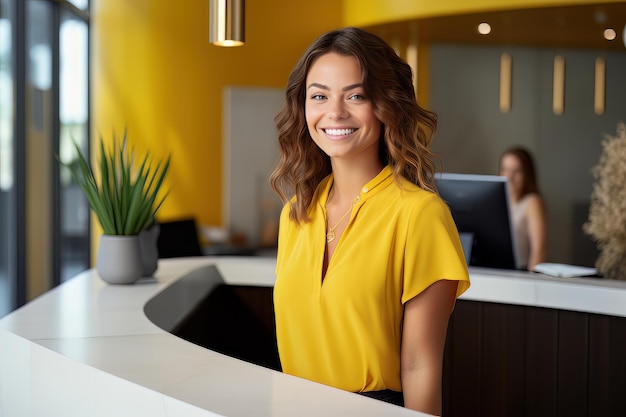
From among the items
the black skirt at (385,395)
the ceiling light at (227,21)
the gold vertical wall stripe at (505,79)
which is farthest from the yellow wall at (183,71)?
the black skirt at (385,395)

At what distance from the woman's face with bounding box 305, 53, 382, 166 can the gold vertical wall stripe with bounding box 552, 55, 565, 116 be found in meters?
5.87

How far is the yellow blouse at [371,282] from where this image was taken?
1.81 m

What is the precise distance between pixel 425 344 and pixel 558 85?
19.8 feet

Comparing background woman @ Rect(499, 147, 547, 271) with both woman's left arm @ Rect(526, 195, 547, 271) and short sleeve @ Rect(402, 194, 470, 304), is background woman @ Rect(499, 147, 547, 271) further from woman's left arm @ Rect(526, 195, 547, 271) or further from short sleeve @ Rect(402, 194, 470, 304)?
short sleeve @ Rect(402, 194, 470, 304)

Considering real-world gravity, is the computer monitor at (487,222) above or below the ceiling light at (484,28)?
below

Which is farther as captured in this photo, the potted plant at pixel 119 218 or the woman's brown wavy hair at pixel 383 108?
the potted plant at pixel 119 218

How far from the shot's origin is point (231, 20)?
2578 mm

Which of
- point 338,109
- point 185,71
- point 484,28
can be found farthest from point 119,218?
point 185,71

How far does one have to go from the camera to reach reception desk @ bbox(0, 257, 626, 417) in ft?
5.06

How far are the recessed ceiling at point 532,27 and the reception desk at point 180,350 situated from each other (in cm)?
330

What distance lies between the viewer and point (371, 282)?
1825 millimetres

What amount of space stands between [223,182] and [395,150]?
5929 millimetres

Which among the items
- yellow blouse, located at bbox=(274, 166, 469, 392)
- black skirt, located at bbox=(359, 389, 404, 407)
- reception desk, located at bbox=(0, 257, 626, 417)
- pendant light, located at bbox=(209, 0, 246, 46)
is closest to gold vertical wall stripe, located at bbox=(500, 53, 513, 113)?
reception desk, located at bbox=(0, 257, 626, 417)

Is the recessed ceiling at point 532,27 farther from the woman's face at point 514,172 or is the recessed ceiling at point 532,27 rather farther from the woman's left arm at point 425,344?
the woman's left arm at point 425,344
